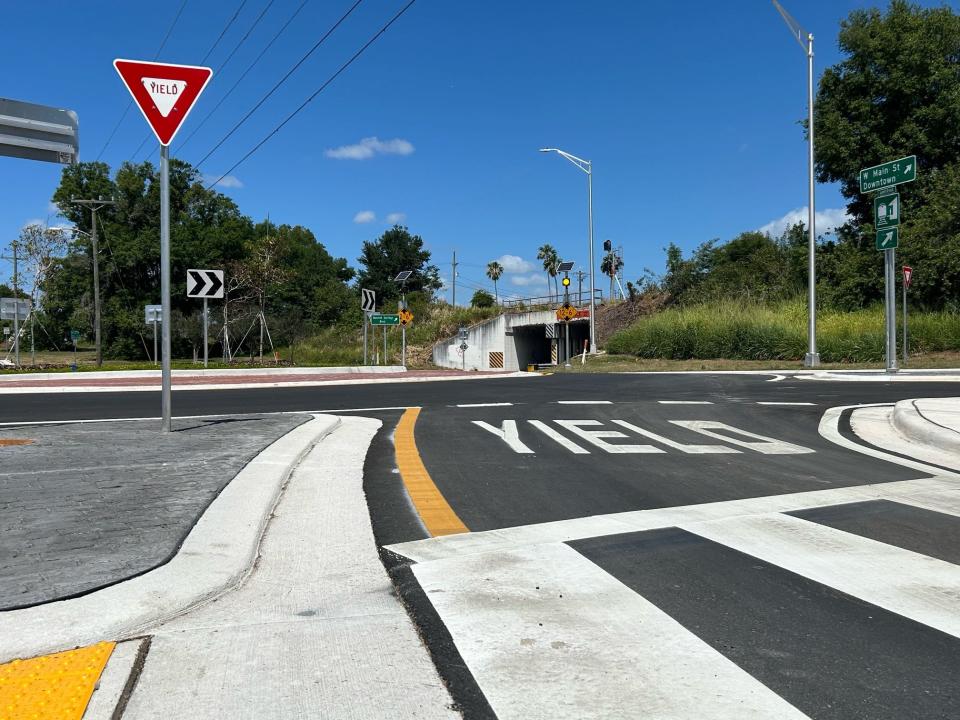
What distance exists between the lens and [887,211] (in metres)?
18.0

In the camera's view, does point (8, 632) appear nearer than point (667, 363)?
Yes

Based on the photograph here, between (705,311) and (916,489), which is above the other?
(705,311)

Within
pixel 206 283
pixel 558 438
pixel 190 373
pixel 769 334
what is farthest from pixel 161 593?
pixel 769 334

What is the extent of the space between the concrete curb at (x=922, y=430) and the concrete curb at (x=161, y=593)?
7289 millimetres

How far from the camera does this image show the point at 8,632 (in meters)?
2.91

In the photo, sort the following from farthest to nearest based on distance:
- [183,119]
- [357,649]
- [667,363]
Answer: [667,363] < [183,119] < [357,649]

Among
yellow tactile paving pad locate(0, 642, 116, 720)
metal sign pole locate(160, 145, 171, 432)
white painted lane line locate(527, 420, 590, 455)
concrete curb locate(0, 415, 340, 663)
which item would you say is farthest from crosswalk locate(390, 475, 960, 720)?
metal sign pole locate(160, 145, 171, 432)

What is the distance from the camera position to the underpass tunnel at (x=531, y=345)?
53750mm

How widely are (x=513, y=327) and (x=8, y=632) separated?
1982 inches

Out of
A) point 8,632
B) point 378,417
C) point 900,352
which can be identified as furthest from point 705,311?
point 8,632

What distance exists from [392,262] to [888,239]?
74.3 metres

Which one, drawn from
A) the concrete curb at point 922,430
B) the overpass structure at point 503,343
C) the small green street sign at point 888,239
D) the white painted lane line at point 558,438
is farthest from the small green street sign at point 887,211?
the overpass structure at point 503,343

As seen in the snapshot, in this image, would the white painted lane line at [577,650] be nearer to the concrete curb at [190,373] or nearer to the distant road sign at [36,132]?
the distant road sign at [36,132]

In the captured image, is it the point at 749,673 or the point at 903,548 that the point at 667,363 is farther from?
the point at 749,673
